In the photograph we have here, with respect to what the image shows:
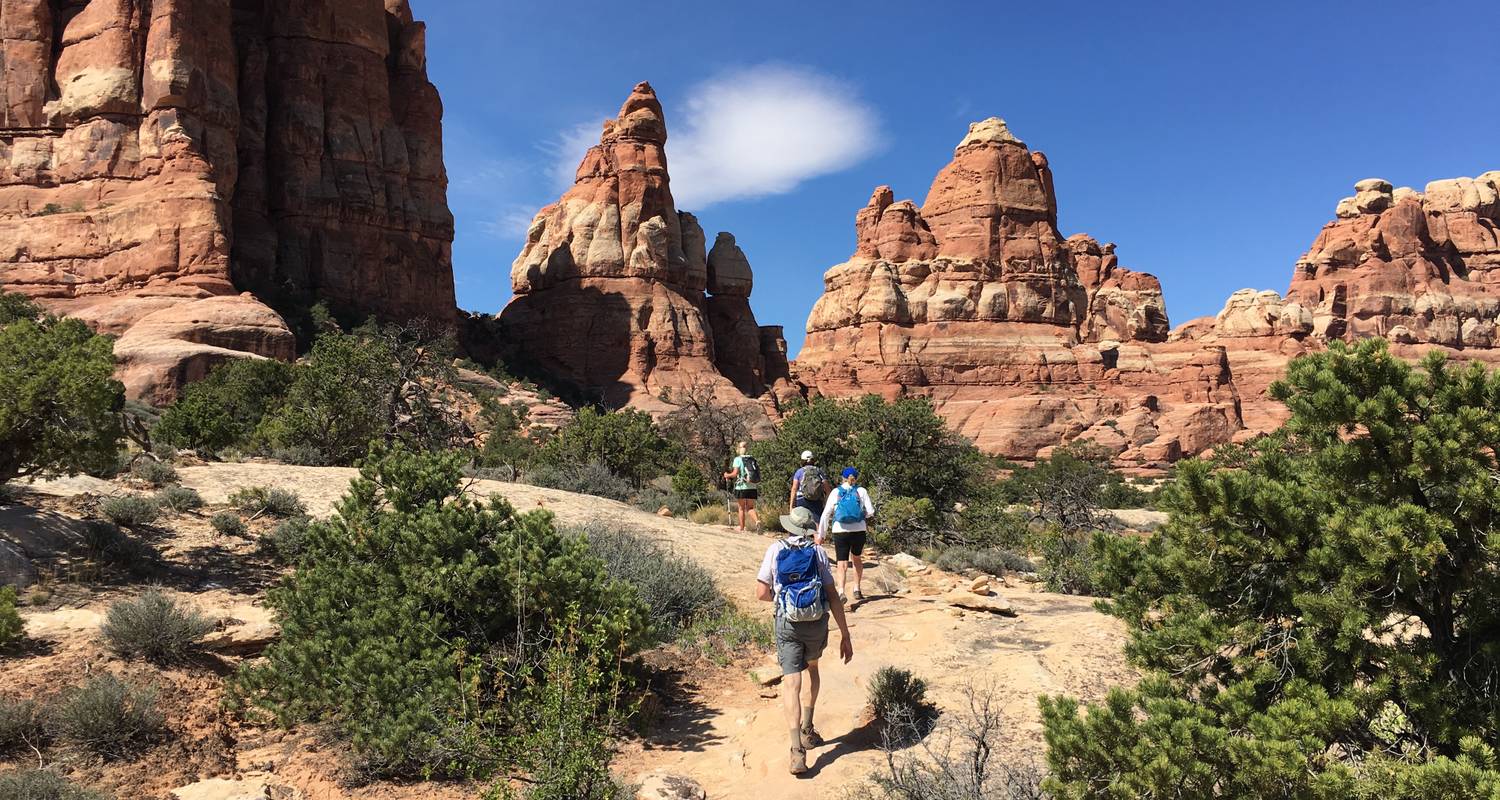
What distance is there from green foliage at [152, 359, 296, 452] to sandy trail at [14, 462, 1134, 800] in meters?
9.75

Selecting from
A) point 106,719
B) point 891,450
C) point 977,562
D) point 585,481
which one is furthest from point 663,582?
point 891,450

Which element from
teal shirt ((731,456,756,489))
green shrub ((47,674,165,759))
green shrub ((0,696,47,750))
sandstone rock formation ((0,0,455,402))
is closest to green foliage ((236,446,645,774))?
green shrub ((47,674,165,759))

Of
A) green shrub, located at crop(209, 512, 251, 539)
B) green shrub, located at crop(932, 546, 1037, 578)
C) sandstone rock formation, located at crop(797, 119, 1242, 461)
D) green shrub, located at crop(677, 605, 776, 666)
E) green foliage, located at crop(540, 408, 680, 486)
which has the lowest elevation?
green shrub, located at crop(677, 605, 776, 666)

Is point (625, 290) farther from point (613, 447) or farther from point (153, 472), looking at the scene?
point (153, 472)

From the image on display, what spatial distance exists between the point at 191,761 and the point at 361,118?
164ft

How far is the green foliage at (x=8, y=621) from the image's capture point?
5852 millimetres

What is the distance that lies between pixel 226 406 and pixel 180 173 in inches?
807

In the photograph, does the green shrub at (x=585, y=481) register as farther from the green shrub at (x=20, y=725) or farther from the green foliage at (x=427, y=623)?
the green shrub at (x=20, y=725)

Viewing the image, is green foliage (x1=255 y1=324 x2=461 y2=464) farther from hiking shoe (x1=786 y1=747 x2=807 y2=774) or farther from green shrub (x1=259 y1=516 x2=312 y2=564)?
hiking shoe (x1=786 y1=747 x2=807 y2=774)

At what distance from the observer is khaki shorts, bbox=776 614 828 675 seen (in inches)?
229

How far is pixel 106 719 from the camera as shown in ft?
17.0

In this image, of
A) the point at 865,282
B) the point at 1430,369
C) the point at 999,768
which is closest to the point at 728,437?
the point at 999,768

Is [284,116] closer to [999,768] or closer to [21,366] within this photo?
[21,366]

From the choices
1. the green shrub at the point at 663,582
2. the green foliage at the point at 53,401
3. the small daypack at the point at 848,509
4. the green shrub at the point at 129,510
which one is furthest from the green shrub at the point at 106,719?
the small daypack at the point at 848,509
